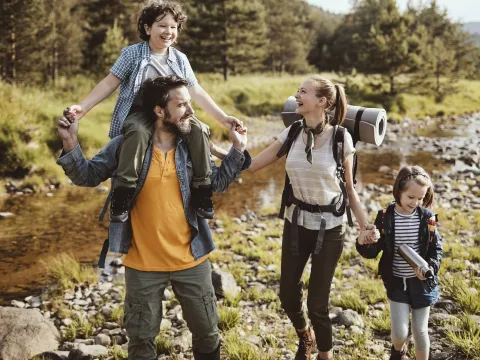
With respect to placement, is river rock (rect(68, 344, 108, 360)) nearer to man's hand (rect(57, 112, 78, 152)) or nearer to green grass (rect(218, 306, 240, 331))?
green grass (rect(218, 306, 240, 331))

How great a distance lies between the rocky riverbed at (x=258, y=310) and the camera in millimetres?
4492

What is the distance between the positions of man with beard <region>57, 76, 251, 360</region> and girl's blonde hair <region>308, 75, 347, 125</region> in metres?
0.82

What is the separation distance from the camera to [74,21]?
3041 cm

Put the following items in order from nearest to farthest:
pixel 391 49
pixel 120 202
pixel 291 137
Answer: pixel 120 202, pixel 291 137, pixel 391 49

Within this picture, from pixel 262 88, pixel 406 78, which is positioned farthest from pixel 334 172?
pixel 406 78

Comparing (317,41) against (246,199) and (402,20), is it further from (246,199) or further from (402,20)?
(246,199)

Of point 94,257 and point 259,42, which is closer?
point 94,257

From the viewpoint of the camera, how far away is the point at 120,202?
295 centimetres

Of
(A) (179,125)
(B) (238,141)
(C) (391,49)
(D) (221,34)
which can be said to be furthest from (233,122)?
(D) (221,34)

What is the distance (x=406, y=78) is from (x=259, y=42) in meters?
12.2

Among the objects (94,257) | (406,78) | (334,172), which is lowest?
(94,257)

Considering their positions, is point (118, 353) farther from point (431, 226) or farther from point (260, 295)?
point (431, 226)

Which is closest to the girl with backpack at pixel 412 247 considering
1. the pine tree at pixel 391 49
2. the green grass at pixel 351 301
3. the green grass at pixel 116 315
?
the green grass at pixel 351 301

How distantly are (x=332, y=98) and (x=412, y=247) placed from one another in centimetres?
134
